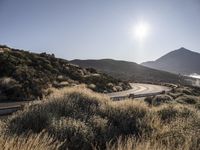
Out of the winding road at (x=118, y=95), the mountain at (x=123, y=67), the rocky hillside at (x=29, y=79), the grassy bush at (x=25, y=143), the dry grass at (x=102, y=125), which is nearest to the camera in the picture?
the grassy bush at (x=25, y=143)

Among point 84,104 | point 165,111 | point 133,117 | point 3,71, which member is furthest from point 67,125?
point 3,71

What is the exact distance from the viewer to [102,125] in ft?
34.3

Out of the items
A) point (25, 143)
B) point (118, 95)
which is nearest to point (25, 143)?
point (25, 143)

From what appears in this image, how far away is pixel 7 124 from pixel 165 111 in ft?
23.0

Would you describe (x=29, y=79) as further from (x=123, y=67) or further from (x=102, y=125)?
(x=123, y=67)

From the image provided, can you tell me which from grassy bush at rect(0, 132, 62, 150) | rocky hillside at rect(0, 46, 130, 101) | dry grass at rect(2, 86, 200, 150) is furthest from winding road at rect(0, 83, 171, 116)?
grassy bush at rect(0, 132, 62, 150)

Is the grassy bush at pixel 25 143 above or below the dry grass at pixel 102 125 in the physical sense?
above

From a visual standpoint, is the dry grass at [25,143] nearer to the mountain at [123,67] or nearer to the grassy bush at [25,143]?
the grassy bush at [25,143]

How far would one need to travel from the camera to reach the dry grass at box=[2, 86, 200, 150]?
349 inches

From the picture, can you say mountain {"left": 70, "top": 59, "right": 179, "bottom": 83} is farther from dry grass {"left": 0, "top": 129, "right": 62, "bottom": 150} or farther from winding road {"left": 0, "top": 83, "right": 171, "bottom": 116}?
dry grass {"left": 0, "top": 129, "right": 62, "bottom": 150}

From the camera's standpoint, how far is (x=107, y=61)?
19125 centimetres

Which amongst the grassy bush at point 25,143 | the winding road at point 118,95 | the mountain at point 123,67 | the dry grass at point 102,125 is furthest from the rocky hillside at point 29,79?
the mountain at point 123,67

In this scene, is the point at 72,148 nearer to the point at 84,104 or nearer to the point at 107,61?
the point at 84,104

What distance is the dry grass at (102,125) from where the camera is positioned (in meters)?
8.88
